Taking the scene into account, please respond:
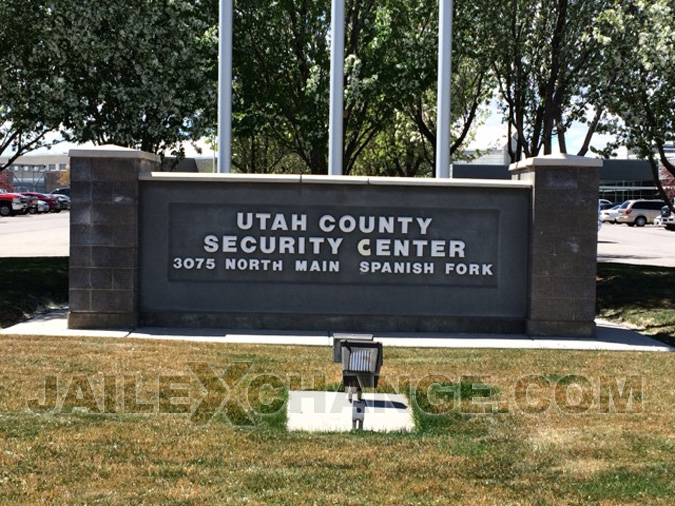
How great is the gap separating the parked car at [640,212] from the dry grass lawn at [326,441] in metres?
53.9

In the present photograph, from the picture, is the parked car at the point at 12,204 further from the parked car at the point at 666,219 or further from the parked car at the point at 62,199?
the parked car at the point at 666,219

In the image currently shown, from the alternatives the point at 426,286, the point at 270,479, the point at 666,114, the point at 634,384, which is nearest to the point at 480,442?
the point at 270,479

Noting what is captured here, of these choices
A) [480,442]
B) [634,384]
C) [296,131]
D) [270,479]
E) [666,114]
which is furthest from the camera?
[296,131]

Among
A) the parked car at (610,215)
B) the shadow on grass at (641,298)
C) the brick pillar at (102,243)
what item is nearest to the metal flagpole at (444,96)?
the shadow on grass at (641,298)

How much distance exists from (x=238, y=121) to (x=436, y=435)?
695 inches

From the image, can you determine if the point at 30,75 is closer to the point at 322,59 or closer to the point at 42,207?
the point at 322,59

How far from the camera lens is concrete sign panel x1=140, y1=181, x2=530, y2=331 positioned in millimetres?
13594

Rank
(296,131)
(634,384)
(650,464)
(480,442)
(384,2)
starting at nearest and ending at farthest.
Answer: (650,464) → (480,442) → (634,384) → (384,2) → (296,131)

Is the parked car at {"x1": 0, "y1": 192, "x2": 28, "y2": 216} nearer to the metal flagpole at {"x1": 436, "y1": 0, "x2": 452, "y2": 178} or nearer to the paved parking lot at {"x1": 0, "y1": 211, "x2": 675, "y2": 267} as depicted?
the paved parking lot at {"x1": 0, "y1": 211, "x2": 675, "y2": 267}

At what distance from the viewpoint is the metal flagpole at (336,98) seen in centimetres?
1564

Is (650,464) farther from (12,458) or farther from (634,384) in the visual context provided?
(12,458)

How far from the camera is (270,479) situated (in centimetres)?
618

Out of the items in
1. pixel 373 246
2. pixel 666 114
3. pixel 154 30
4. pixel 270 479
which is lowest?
pixel 270 479

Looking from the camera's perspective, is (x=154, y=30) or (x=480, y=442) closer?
(x=480, y=442)
